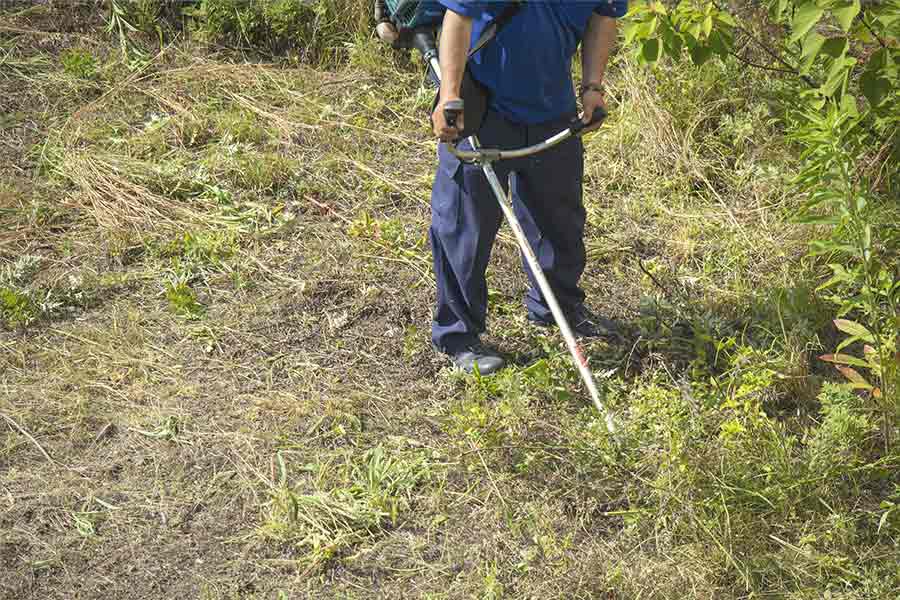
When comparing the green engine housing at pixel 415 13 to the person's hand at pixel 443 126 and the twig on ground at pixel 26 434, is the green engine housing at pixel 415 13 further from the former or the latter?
the twig on ground at pixel 26 434

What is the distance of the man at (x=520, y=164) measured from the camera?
10.4 feet

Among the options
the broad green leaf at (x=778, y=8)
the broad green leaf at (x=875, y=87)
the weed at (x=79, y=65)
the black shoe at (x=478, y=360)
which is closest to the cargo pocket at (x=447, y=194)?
the black shoe at (x=478, y=360)

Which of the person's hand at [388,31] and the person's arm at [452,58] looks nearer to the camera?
the person's arm at [452,58]

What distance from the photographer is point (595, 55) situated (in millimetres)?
3350

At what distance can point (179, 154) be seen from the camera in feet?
17.1

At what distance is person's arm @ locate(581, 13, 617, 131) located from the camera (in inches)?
130

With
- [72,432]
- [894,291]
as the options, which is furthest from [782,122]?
[72,432]

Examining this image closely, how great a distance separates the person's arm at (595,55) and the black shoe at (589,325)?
0.89 m

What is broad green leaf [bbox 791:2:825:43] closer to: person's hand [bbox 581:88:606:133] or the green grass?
person's hand [bbox 581:88:606:133]

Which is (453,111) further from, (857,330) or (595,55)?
(857,330)

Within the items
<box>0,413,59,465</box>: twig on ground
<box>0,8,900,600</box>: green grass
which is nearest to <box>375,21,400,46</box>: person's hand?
Result: <box>0,8,900,600</box>: green grass

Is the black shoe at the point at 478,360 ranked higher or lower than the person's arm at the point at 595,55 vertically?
lower

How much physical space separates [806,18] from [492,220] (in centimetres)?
122

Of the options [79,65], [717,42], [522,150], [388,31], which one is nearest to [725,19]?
[717,42]
